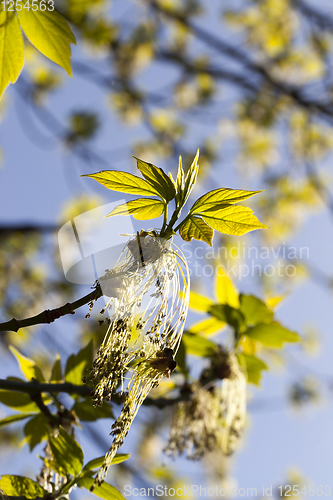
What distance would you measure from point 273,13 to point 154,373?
4.26 metres

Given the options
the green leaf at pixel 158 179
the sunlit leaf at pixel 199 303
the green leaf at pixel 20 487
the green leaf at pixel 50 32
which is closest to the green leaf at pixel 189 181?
the green leaf at pixel 158 179

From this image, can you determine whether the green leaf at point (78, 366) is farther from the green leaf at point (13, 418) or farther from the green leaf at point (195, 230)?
the green leaf at point (195, 230)

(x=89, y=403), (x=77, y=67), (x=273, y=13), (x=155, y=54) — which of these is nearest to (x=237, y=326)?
(x=89, y=403)

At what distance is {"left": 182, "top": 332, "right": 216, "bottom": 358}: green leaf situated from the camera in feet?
2.51

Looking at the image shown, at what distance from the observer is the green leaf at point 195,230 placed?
1.45 ft

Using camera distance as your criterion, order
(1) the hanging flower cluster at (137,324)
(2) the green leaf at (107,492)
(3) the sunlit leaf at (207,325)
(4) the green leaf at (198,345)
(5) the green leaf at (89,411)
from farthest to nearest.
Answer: (3) the sunlit leaf at (207,325) → (4) the green leaf at (198,345) → (5) the green leaf at (89,411) → (2) the green leaf at (107,492) → (1) the hanging flower cluster at (137,324)

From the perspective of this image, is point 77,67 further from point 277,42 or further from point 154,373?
point 154,373

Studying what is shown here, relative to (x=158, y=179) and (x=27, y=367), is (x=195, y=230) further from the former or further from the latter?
(x=27, y=367)

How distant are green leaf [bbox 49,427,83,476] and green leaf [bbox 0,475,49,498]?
0.14ft

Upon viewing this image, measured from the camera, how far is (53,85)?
352 centimetres

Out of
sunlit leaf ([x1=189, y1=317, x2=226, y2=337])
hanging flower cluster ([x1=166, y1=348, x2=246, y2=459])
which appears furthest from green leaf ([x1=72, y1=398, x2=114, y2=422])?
sunlit leaf ([x1=189, y1=317, x2=226, y2=337])

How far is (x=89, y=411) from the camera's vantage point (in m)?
0.65

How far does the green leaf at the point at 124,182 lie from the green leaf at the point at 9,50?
8.6 inches

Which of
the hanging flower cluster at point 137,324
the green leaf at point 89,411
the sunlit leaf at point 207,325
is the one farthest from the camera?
the sunlit leaf at point 207,325
